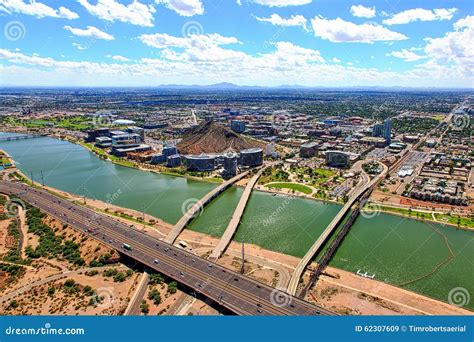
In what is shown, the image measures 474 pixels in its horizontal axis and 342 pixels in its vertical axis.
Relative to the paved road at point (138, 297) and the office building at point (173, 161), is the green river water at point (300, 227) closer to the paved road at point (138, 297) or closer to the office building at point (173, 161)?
the office building at point (173, 161)

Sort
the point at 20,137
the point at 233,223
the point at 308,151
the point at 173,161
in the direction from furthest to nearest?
the point at 20,137 < the point at 308,151 < the point at 173,161 < the point at 233,223

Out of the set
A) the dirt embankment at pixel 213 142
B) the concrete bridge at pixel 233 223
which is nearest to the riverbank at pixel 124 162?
the concrete bridge at pixel 233 223

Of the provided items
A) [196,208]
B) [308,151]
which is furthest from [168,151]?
[308,151]

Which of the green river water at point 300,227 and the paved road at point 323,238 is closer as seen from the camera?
the paved road at point 323,238

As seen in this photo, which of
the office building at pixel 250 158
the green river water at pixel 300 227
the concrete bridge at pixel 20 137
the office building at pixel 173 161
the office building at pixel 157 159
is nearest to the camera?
the green river water at pixel 300 227

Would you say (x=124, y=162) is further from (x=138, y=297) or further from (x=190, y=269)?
(x=138, y=297)

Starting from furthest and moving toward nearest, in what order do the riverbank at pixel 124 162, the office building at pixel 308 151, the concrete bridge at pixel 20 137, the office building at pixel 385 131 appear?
the concrete bridge at pixel 20 137, the office building at pixel 385 131, the office building at pixel 308 151, the riverbank at pixel 124 162

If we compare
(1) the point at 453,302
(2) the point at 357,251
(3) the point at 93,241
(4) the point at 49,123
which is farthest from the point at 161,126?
(1) the point at 453,302
